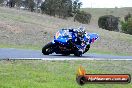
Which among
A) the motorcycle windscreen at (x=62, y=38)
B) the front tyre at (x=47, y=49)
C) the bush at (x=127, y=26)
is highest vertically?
the motorcycle windscreen at (x=62, y=38)

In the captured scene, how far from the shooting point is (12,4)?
281 ft

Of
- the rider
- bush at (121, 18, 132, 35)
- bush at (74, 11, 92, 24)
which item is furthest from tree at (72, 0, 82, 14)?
the rider

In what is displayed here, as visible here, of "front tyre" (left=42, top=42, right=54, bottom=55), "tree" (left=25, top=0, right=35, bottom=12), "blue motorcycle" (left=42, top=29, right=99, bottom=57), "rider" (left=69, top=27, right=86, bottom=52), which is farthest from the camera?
"tree" (left=25, top=0, right=35, bottom=12)

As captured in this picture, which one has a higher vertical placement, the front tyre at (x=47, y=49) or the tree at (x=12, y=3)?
the tree at (x=12, y=3)

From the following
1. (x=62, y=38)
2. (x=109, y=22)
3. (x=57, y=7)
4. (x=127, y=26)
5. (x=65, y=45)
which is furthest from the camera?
(x=109, y=22)

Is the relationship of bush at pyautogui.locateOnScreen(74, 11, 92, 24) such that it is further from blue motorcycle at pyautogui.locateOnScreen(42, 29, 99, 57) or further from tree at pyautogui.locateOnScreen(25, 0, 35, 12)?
blue motorcycle at pyautogui.locateOnScreen(42, 29, 99, 57)

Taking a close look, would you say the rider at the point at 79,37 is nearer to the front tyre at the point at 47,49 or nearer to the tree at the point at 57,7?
the front tyre at the point at 47,49

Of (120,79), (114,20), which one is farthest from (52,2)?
(120,79)

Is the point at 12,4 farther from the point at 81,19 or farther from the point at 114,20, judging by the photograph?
the point at 114,20

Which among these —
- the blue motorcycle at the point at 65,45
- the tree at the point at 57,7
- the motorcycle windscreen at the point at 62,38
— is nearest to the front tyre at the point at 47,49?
the blue motorcycle at the point at 65,45

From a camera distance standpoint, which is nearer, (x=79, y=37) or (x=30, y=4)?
(x=79, y=37)

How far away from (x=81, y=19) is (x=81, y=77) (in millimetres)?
82052

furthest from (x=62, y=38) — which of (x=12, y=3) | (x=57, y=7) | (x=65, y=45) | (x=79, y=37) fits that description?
(x=12, y=3)

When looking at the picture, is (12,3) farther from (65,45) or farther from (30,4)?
(65,45)
